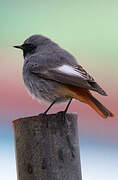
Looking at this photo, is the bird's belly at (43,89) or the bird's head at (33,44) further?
the bird's head at (33,44)

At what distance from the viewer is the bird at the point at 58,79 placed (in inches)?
178

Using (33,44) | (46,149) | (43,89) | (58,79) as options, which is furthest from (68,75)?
(33,44)

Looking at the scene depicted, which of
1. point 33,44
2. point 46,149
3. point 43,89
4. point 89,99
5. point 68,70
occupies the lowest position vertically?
point 46,149

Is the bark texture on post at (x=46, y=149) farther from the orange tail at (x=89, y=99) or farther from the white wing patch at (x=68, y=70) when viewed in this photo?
the white wing patch at (x=68, y=70)

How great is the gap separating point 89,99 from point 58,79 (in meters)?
0.47

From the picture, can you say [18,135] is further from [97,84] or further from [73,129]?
[97,84]

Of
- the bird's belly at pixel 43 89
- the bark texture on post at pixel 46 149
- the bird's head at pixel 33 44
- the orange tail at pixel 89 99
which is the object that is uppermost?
the bird's head at pixel 33 44

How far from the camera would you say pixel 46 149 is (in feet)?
11.3

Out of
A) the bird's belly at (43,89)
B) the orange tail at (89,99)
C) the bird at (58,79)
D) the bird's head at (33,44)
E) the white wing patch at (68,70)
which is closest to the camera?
the orange tail at (89,99)

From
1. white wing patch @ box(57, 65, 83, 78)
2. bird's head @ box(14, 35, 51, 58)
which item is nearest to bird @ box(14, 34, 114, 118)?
white wing patch @ box(57, 65, 83, 78)

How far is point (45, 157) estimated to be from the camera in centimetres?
342

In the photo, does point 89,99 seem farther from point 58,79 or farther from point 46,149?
point 46,149

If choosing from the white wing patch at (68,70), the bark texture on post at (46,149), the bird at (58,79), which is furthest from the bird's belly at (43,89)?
the bark texture on post at (46,149)

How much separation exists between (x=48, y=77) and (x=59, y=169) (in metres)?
1.74
